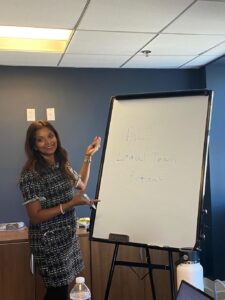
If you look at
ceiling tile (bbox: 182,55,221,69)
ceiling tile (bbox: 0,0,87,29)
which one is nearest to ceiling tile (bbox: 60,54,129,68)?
ceiling tile (bbox: 182,55,221,69)

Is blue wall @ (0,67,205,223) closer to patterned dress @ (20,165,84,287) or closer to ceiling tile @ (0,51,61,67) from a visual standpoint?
ceiling tile @ (0,51,61,67)

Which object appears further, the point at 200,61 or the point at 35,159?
the point at 200,61

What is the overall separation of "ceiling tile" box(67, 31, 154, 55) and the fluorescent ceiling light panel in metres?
0.11

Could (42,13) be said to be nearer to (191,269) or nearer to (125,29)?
(125,29)

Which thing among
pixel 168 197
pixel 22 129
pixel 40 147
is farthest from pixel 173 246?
pixel 22 129

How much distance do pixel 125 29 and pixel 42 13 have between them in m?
0.66

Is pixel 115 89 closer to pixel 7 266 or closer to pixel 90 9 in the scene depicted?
pixel 90 9

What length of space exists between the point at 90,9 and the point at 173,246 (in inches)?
59.6

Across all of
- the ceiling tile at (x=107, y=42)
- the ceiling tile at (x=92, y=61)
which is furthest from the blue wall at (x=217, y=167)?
the ceiling tile at (x=107, y=42)

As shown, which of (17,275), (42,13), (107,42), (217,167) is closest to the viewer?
(42,13)

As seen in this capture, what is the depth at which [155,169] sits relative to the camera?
2080 mm

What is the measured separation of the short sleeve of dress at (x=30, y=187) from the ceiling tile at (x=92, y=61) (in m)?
1.74

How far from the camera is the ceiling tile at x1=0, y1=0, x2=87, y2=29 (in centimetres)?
234

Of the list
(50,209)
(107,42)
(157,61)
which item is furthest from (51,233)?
(157,61)
